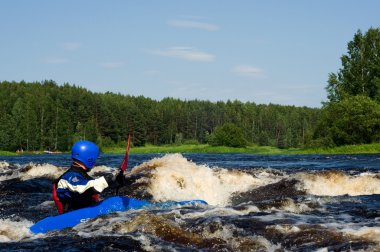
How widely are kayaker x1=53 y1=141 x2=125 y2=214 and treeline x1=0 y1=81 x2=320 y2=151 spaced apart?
148 feet

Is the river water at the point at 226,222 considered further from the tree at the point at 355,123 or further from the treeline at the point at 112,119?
the treeline at the point at 112,119

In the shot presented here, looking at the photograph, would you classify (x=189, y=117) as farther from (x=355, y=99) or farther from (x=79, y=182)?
(x=79, y=182)

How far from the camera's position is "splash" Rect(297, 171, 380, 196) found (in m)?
14.0

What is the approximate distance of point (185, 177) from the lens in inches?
611

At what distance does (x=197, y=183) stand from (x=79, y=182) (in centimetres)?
761

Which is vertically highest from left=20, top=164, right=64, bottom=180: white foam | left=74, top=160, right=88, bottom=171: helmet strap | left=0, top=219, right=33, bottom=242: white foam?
left=74, top=160, right=88, bottom=171: helmet strap

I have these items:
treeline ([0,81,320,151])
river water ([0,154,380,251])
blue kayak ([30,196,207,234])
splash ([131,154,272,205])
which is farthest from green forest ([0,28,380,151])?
blue kayak ([30,196,207,234])

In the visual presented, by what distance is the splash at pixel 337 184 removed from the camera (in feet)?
45.8

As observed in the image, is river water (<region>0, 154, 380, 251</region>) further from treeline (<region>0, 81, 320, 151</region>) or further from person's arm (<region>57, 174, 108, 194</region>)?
treeline (<region>0, 81, 320, 151</region>)

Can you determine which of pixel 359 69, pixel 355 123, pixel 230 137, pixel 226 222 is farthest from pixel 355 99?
pixel 226 222

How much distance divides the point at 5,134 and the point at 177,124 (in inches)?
2171

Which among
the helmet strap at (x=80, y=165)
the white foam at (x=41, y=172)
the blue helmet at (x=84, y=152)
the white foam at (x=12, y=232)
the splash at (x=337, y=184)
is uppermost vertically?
the blue helmet at (x=84, y=152)

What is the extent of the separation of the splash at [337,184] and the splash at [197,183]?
1719mm

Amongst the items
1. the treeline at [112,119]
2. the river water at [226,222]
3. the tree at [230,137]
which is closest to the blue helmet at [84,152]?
the river water at [226,222]
